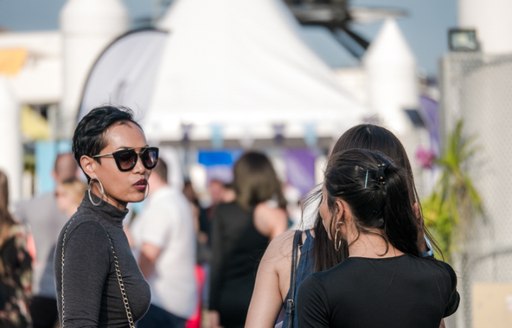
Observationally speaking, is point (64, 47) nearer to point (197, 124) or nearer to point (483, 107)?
point (197, 124)

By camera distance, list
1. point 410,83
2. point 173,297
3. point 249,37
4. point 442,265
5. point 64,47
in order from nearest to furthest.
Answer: point 442,265
point 173,297
point 249,37
point 64,47
point 410,83

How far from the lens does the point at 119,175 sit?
148 inches

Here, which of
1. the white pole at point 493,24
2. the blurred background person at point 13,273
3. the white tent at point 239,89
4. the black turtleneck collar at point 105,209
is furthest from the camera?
the white tent at point 239,89

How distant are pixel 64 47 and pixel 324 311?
17.2 m

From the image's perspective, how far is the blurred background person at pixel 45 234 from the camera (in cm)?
791

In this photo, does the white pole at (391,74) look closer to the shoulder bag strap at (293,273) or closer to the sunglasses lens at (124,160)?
the sunglasses lens at (124,160)

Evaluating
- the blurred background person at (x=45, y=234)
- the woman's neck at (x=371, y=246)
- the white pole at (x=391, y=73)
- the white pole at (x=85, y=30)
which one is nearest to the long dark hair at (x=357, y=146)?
the woman's neck at (x=371, y=246)

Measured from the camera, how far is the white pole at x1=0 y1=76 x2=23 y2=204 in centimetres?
1616

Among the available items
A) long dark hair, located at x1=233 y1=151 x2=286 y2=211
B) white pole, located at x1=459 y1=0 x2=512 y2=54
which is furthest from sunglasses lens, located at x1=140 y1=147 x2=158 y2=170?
white pole, located at x1=459 y1=0 x2=512 y2=54

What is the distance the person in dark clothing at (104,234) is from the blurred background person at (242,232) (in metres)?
3.24

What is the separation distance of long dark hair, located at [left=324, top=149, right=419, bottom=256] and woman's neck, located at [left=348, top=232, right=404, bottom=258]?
11 mm

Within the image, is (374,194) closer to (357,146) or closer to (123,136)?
(357,146)

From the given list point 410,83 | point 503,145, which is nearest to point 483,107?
point 503,145

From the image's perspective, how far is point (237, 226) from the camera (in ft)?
24.0
